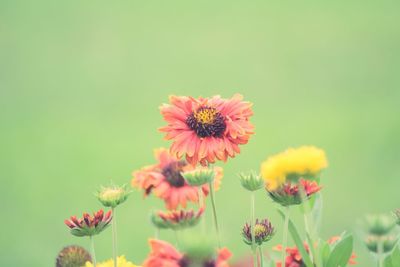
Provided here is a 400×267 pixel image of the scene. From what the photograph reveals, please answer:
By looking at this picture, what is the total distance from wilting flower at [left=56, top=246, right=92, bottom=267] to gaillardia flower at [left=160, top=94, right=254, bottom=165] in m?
0.19

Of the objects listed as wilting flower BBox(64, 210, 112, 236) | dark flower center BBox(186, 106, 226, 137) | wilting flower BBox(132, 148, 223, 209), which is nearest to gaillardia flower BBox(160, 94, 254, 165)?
dark flower center BBox(186, 106, 226, 137)

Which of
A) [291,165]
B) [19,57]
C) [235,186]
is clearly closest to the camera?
[291,165]

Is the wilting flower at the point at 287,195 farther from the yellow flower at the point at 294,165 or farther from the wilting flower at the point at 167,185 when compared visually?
the wilting flower at the point at 167,185

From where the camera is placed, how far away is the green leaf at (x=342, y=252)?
77 cm

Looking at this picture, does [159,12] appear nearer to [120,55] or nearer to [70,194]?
[120,55]

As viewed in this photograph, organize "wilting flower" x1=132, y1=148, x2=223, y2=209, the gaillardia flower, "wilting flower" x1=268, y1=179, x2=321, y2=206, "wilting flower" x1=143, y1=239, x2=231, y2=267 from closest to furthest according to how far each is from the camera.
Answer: "wilting flower" x1=143, y1=239, x2=231, y2=267 → "wilting flower" x1=268, y1=179, x2=321, y2=206 → the gaillardia flower → "wilting flower" x1=132, y1=148, x2=223, y2=209

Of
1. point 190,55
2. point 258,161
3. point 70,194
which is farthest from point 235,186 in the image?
point 190,55

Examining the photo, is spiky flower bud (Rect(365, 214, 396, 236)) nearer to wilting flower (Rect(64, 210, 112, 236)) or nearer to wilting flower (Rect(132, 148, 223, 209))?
wilting flower (Rect(64, 210, 112, 236))

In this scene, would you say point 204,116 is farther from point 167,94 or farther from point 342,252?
Result: point 167,94

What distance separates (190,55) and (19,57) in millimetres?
1087

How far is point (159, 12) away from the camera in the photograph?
18.6 feet

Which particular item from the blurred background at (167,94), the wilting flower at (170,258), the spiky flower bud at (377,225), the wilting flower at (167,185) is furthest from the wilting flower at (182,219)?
the blurred background at (167,94)

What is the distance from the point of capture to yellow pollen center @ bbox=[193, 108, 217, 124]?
0.98 m

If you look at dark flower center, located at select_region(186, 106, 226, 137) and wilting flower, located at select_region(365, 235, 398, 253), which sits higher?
dark flower center, located at select_region(186, 106, 226, 137)
